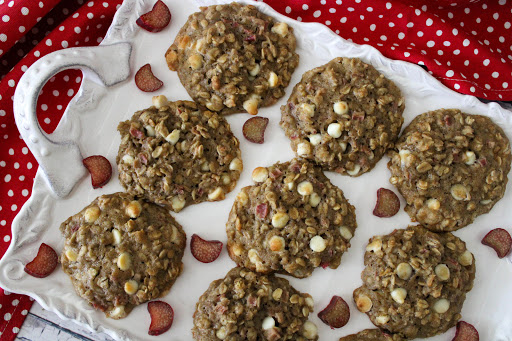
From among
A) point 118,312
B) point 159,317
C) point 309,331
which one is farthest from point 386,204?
point 118,312

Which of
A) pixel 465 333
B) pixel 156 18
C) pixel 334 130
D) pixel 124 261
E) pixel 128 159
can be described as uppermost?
pixel 156 18

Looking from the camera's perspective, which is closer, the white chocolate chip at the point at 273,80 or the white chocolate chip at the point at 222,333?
the white chocolate chip at the point at 222,333

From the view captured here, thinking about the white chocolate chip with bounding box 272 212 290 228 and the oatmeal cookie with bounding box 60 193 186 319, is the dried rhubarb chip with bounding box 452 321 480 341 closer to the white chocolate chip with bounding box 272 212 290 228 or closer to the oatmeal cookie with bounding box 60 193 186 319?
the white chocolate chip with bounding box 272 212 290 228

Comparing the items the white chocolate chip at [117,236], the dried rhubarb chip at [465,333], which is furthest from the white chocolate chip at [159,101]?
the dried rhubarb chip at [465,333]

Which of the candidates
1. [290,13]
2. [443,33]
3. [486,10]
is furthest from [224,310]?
[486,10]

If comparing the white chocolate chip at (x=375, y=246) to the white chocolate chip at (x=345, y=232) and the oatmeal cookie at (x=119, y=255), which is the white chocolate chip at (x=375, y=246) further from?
the oatmeal cookie at (x=119, y=255)

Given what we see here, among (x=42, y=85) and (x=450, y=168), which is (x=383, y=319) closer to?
(x=450, y=168)

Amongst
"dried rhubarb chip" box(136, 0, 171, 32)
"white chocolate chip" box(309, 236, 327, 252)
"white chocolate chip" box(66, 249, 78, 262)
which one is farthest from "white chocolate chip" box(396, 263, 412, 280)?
"dried rhubarb chip" box(136, 0, 171, 32)
